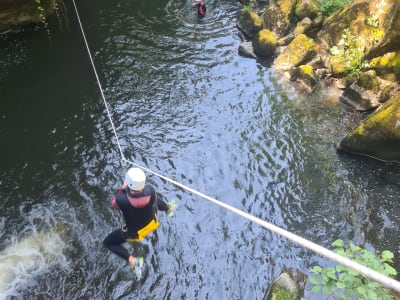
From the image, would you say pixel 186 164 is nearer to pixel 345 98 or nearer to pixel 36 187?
pixel 36 187

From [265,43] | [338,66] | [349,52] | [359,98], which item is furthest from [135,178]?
[265,43]

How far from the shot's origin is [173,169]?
32.6 feet

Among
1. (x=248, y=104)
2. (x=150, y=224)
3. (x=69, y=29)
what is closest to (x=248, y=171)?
(x=248, y=104)

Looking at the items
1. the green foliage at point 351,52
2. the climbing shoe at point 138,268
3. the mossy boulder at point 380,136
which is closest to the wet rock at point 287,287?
the climbing shoe at point 138,268

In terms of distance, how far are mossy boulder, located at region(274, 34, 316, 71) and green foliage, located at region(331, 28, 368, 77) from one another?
3.04ft

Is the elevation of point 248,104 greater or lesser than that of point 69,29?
lesser

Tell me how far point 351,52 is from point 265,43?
3.41m

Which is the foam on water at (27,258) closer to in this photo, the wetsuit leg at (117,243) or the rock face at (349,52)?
the wetsuit leg at (117,243)

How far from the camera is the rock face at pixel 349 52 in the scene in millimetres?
11719

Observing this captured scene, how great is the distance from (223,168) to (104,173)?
3.21 m

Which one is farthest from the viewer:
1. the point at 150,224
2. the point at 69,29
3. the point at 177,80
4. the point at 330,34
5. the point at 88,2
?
the point at 88,2

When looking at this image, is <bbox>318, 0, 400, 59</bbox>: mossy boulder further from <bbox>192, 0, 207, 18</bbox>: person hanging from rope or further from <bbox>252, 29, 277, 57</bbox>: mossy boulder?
<bbox>192, 0, 207, 18</bbox>: person hanging from rope

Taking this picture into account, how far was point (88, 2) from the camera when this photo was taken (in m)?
19.3

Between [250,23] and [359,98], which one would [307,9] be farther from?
[359,98]
